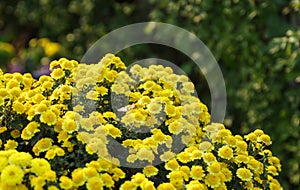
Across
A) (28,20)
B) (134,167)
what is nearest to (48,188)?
(134,167)

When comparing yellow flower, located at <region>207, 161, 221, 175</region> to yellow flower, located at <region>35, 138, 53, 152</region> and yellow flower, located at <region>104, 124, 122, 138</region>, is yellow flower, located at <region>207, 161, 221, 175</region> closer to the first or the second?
yellow flower, located at <region>104, 124, 122, 138</region>

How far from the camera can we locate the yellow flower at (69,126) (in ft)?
5.20

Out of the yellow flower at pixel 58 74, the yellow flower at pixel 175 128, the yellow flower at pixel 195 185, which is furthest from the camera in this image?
the yellow flower at pixel 58 74

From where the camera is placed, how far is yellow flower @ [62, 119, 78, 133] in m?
1.58

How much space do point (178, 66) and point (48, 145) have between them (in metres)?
2.23

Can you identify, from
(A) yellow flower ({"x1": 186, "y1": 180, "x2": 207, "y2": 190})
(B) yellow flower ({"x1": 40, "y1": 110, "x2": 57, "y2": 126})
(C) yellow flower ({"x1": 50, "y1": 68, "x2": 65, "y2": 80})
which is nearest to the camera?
(A) yellow flower ({"x1": 186, "y1": 180, "x2": 207, "y2": 190})

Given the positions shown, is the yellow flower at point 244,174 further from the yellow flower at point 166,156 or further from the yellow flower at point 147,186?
the yellow flower at point 147,186

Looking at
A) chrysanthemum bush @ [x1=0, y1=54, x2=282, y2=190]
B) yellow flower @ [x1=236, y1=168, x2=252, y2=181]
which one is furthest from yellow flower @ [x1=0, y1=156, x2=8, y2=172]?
yellow flower @ [x1=236, y1=168, x2=252, y2=181]

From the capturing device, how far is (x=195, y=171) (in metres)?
1.58

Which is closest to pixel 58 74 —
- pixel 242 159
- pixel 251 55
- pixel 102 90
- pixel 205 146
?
pixel 102 90

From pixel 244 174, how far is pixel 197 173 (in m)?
0.15

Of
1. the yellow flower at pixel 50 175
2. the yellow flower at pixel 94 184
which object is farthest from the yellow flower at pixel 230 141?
the yellow flower at pixel 50 175

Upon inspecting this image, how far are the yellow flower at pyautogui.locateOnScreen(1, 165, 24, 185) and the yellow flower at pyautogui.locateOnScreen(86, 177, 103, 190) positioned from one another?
0.17m

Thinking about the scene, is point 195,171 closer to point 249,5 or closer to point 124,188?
point 124,188
